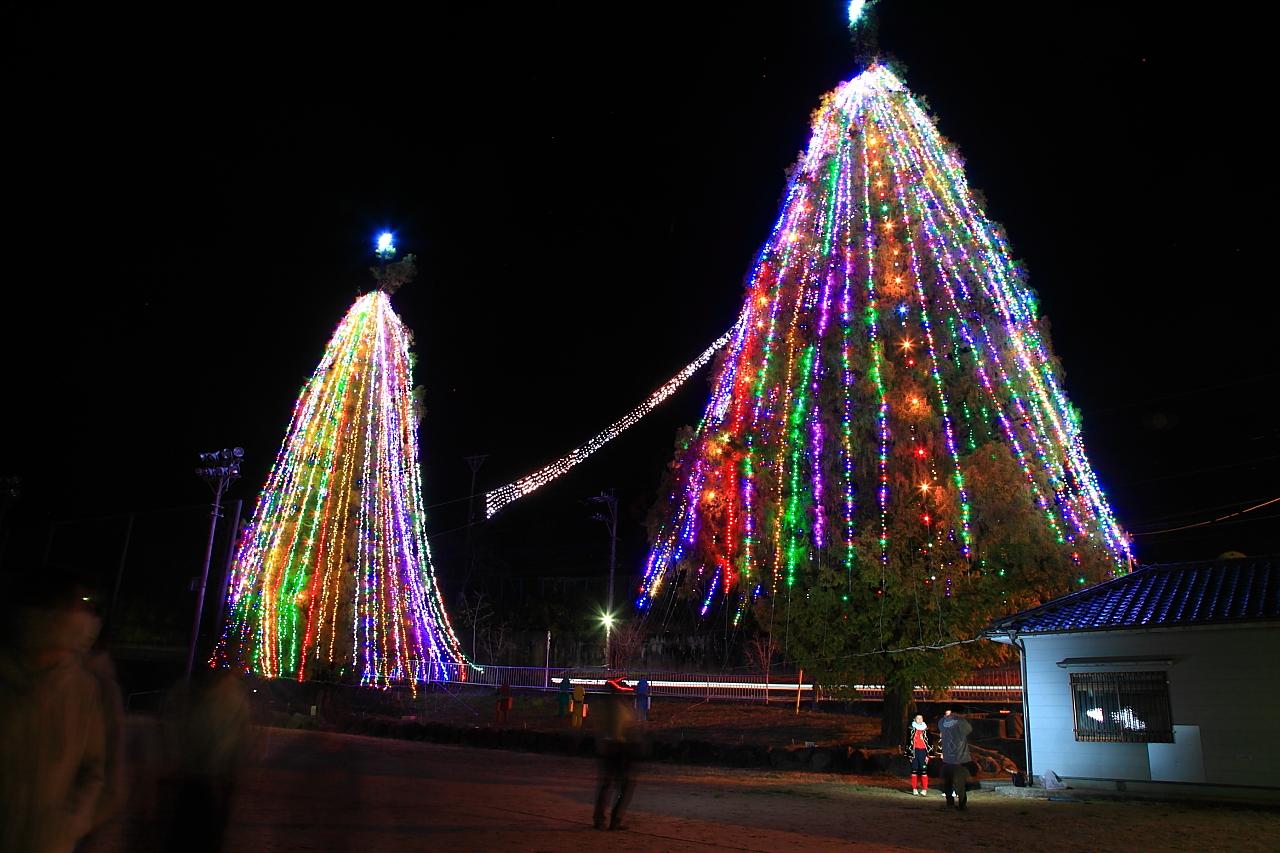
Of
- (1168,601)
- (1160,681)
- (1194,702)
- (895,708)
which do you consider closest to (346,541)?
(895,708)

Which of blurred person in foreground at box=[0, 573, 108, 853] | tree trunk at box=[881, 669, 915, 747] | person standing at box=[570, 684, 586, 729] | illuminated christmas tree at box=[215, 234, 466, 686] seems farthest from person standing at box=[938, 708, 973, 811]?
illuminated christmas tree at box=[215, 234, 466, 686]

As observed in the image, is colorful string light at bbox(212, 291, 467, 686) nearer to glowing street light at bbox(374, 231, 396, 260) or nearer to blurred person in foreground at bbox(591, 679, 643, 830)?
glowing street light at bbox(374, 231, 396, 260)

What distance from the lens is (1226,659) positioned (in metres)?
12.4

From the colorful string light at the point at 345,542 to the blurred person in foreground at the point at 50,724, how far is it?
1979 cm

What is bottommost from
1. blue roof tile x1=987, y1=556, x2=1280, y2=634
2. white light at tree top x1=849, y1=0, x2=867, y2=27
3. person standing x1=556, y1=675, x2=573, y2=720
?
person standing x1=556, y1=675, x2=573, y2=720

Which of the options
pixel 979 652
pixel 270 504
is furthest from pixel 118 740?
pixel 270 504

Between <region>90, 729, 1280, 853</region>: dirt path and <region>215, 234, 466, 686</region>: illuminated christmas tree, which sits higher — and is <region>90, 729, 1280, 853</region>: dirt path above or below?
below

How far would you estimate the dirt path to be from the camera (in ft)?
25.1

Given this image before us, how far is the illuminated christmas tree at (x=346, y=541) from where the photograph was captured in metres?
21.7

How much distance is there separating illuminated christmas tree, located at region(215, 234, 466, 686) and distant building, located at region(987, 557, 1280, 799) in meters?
14.9

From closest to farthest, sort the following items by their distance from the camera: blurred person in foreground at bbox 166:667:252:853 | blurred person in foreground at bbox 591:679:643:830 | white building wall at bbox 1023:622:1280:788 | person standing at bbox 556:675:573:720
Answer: blurred person in foreground at bbox 166:667:252:853 < blurred person in foreground at bbox 591:679:643:830 < white building wall at bbox 1023:622:1280:788 < person standing at bbox 556:675:573:720

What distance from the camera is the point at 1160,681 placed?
1302cm

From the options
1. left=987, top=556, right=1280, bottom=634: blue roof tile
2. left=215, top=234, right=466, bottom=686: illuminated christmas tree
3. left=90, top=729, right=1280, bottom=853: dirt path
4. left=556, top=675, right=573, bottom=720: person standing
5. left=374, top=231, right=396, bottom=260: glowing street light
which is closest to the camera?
left=90, top=729, right=1280, bottom=853: dirt path

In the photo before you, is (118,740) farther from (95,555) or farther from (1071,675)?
(95,555)
